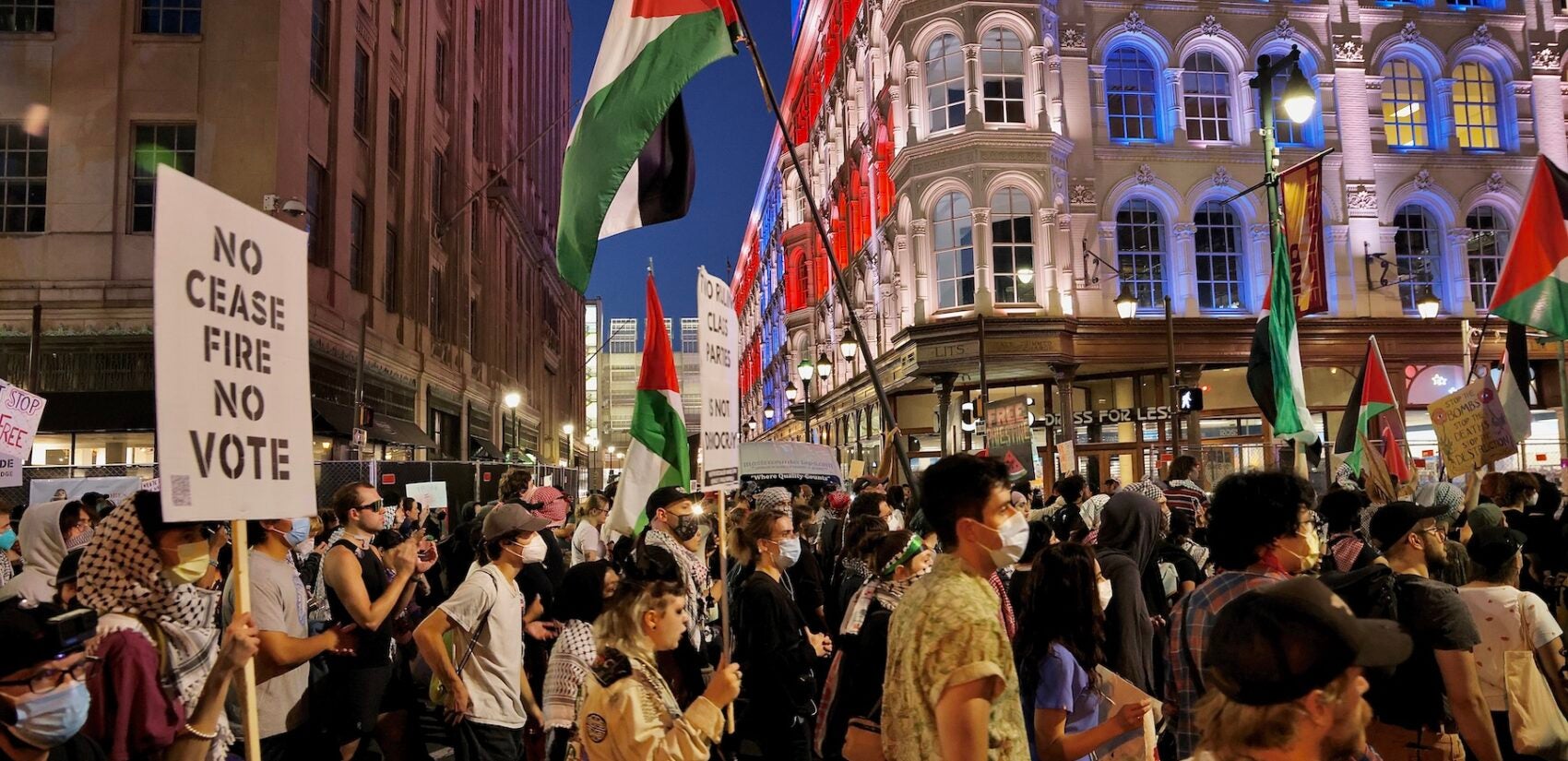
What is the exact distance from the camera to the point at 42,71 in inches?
862

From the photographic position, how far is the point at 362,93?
27.7m

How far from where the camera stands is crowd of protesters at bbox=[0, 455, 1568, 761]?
303cm

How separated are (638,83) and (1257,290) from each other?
2701 centimetres

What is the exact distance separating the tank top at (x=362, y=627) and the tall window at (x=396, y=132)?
26.2 meters

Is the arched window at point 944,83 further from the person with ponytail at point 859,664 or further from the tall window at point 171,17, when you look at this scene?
the person with ponytail at point 859,664

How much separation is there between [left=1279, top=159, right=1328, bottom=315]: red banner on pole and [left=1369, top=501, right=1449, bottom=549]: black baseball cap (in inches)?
477

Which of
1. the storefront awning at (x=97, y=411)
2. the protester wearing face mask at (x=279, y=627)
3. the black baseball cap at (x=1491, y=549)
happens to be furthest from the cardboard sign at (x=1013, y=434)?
the storefront awning at (x=97, y=411)

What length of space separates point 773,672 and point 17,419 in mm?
9531

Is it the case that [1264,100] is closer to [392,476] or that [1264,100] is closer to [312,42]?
[392,476]

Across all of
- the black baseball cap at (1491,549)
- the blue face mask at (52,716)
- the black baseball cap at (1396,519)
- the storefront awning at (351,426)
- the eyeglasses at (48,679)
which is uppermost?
the storefront awning at (351,426)

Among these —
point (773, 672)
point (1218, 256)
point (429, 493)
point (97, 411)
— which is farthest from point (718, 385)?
point (1218, 256)

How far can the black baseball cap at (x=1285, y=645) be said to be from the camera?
2.48 m

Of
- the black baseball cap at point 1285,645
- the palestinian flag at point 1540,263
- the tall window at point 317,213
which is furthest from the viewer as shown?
the tall window at point 317,213

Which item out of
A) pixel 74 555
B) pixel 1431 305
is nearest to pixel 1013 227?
pixel 1431 305
